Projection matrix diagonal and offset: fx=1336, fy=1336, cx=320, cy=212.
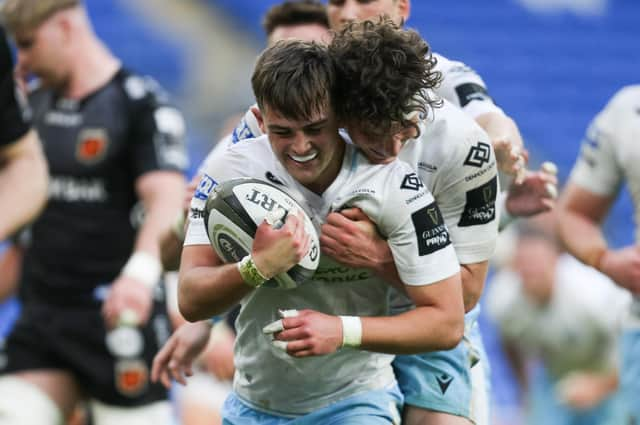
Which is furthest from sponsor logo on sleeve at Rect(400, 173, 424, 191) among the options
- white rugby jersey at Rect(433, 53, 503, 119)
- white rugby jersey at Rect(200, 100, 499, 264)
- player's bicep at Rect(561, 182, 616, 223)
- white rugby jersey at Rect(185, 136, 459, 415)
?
player's bicep at Rect(561, 182, 616, 223)

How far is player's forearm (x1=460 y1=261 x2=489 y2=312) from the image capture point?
3.84m

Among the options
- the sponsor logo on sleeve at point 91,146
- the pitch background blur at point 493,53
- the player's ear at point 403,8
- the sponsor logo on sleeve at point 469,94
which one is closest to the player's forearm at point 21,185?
the sponsor logo on sleeve at point 91,146

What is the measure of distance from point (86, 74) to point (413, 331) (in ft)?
10.5

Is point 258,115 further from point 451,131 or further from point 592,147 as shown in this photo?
point 592,147

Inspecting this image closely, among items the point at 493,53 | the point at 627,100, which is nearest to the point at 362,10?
the point at 627,100

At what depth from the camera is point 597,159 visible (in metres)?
5.40

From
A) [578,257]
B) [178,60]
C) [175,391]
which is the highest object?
[578,257]

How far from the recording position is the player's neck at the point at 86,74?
612cm

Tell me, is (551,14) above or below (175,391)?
above

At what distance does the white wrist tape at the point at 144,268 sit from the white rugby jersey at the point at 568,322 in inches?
127

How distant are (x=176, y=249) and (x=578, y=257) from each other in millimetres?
1707

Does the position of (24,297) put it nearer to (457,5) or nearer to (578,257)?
(578,257)

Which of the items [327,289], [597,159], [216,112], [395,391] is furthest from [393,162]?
[216,112]

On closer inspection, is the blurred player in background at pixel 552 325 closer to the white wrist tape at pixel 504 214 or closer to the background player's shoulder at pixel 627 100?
the background player's shoulder at pixel 627 100
